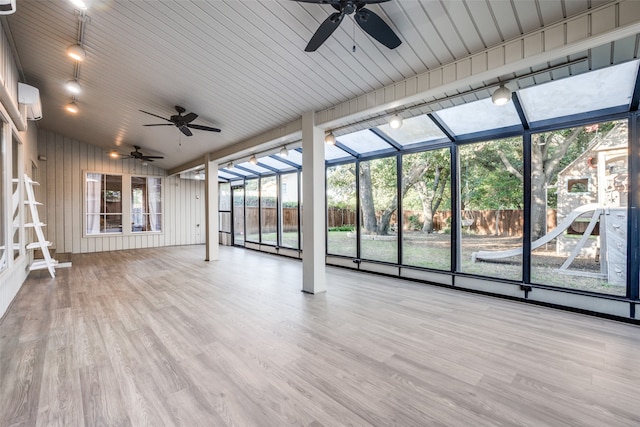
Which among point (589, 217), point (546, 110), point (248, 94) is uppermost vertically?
point (248, 94)

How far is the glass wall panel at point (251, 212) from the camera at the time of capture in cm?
943

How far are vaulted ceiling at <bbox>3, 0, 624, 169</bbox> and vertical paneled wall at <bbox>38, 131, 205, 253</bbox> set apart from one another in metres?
3.83

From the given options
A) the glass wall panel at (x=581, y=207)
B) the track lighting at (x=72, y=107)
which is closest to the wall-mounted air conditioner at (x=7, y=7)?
the track lighting at (x=72, y=107)

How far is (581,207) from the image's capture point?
12.4ft

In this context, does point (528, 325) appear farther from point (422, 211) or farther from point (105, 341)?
point (105, 341)

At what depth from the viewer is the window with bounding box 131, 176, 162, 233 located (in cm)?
986

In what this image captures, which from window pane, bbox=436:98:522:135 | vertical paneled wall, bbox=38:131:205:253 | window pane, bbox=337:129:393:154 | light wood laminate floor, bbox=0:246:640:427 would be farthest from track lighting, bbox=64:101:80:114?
window pane, bbox=436:98:522:135

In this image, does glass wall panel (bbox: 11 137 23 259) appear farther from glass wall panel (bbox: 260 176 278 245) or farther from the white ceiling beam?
the white ceiling beam

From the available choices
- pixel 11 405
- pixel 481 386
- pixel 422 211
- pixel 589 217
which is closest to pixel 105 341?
pixel 11 405

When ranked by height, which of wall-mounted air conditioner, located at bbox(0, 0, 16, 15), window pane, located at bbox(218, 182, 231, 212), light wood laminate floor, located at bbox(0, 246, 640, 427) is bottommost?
light wood laminate floor, located at bbox(0, 246, 640, 427)

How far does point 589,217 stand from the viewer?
3721mm

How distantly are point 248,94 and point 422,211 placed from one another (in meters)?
3.68

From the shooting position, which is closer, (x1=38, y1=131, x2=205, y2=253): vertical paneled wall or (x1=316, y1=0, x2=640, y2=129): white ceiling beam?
(x1=316, y1=0, x2=640, y2=129): white ceiling beam

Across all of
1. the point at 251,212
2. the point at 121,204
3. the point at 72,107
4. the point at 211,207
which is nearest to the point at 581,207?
the point at 211,207
